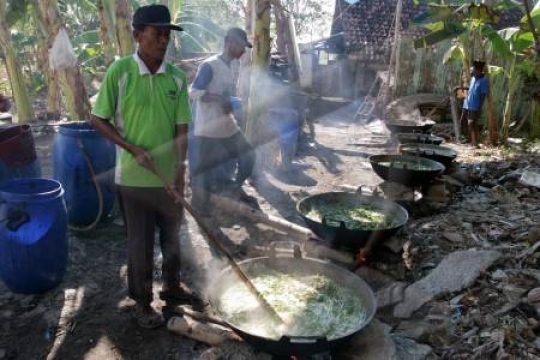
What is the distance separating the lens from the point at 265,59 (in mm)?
7301

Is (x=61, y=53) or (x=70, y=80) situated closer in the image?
(x=61, y=53)

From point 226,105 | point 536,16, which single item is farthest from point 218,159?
point 536,16

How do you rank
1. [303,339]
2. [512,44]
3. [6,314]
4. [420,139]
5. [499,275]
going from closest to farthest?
1. [303,339]
2. [6,314]
3. [499,275]
4. [420,139]
5. [512,44]

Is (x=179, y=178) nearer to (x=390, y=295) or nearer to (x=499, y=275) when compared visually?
(x=390, y=295)

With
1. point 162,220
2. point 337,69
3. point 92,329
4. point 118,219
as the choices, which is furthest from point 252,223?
point 337,69

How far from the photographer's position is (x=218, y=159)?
559cm

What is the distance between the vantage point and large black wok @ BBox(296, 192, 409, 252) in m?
3.52

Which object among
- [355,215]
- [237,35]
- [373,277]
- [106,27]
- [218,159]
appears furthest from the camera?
[106,27]

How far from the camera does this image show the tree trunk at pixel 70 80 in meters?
6.71

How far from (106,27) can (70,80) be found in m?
2.59

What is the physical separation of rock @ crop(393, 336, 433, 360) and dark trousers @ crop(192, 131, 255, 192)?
332cm

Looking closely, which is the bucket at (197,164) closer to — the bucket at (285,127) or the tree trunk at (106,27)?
the bucket at (285,127)

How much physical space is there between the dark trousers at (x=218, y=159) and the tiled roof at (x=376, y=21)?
1369cm

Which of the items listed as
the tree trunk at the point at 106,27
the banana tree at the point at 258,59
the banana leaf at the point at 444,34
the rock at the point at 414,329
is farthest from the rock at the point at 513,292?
the tree trunk at the point at 106,27
